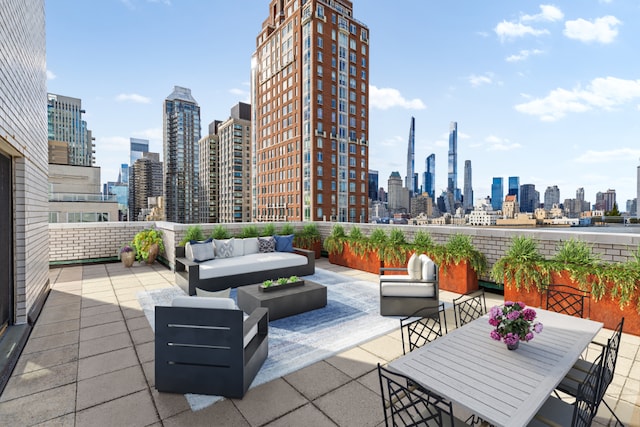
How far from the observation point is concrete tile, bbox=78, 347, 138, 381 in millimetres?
3396

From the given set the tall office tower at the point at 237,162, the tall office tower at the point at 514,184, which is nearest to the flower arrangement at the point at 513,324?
the tall office tower at the point at 237,162

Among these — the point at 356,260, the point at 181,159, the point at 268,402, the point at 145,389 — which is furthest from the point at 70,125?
the point at 268,402

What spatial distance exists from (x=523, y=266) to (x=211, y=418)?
5707 millimetres

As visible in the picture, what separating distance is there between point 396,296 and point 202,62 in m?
20.5

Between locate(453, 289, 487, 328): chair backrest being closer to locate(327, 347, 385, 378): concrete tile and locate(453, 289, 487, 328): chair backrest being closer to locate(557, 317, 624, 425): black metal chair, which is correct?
locate(557, 317, 624, 425): black metal chair

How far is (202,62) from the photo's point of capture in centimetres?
1934

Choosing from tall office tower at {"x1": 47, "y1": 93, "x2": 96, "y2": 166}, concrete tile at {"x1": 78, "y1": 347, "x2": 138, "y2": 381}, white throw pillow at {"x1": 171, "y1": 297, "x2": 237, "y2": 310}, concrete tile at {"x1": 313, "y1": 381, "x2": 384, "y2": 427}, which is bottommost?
concrete tile at {"x1": 78, "y1": 347, "x2": 138, "y2": 381}

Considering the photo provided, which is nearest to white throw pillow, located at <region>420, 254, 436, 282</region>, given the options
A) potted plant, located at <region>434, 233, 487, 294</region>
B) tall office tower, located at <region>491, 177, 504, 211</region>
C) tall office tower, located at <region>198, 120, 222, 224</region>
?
potted plant, located at <region>434, 233, 487, 294</region>

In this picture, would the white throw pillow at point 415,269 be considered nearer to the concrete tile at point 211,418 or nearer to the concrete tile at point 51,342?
the concrete tile at point 211,418

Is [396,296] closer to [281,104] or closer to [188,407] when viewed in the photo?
[188,407]

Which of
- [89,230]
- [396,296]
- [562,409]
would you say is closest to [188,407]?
[562,409]

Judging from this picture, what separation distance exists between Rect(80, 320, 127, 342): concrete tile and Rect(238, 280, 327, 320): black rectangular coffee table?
6.21 feet

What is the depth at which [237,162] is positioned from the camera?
90.6 meters

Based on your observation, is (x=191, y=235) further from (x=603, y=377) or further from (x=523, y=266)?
(x=603, y=377)
